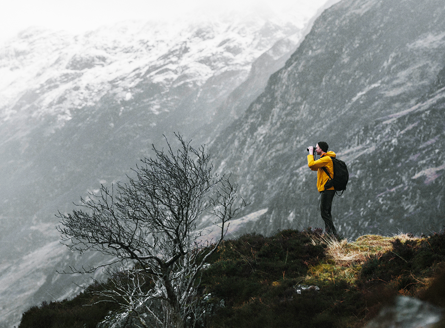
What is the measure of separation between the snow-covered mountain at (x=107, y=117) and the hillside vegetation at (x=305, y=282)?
8832 cm

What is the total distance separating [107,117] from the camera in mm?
146125

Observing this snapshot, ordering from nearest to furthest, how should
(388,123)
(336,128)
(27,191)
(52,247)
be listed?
(388,123)
(336,128)
(52,247)
(27,191)

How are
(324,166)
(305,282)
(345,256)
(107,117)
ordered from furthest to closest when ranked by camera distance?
(107,117)
(324,166)
(345,256)
(305,282)

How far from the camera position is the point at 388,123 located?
103ft

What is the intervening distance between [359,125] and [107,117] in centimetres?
13106

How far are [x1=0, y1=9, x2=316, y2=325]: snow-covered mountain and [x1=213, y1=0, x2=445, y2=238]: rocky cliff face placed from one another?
36585 millimetres

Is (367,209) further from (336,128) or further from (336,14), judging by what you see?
(336,14)

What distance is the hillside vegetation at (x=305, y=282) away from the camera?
4.03 meters

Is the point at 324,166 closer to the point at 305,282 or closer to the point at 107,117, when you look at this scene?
the point at 305,282

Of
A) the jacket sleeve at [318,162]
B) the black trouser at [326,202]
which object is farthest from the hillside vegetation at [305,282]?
the jacket sleeve at [318,162]

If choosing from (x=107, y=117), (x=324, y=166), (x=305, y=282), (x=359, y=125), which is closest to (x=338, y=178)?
(x=324, y=166)

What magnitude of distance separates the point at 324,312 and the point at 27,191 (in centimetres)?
15753

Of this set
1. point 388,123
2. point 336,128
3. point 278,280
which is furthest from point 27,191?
point 278,280

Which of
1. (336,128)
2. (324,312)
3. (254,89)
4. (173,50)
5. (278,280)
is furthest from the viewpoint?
(173,50)
